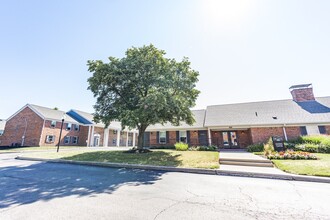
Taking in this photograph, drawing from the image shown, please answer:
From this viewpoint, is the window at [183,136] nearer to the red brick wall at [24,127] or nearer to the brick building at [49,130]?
the brick building at [49,130]

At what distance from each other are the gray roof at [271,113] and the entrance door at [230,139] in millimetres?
1644

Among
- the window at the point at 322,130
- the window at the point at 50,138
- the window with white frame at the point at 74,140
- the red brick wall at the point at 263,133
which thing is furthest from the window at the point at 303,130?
the window at the point at 50,138

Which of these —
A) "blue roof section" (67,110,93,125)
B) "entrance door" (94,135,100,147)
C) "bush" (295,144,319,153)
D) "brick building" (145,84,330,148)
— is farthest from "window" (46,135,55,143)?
"bush" (295,144,319,153)

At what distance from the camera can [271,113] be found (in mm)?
17922

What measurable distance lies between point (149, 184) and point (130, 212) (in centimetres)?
224

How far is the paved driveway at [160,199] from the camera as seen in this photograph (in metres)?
3.35

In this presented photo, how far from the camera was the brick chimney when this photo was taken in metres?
19.4

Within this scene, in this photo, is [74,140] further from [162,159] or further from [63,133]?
[162,159]

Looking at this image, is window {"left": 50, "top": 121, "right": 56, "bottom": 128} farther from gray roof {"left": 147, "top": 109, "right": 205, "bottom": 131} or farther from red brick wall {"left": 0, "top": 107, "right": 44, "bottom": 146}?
gray roof {"left": 147, "top": 109, "right": 205, "bottom": 131}

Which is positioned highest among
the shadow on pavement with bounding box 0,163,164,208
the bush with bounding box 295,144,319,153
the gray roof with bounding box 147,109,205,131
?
the gray roof with bounding box 147,109,205,131

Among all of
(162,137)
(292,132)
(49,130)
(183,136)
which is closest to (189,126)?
(183,136)

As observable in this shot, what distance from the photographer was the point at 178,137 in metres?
19.7

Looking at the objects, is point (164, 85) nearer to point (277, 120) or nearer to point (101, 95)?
point (101, 95)

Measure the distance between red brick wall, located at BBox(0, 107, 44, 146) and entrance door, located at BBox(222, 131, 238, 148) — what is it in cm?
2814
